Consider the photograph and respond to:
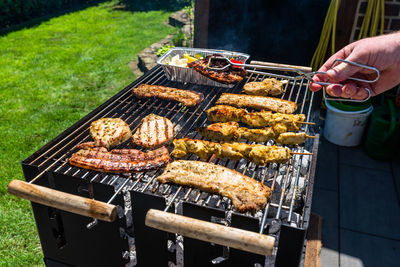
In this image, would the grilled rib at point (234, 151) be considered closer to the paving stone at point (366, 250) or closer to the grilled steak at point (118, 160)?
the grilled steak at point (118, 160)

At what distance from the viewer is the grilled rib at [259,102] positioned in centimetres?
379

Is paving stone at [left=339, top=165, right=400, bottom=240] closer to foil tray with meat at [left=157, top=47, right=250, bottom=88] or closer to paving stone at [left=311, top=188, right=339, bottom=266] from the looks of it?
paving stone at [left=311, top=188, right=339, bottom=266]

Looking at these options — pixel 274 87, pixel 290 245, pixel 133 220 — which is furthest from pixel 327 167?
pixel 133 220

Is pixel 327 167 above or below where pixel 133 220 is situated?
below

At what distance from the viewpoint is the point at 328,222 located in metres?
4.42

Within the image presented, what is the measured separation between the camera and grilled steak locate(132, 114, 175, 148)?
3201 millimetres

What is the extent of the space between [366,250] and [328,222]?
1.82 ft

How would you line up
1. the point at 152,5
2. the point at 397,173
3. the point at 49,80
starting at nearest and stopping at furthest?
1. the point at 397,173
2. the point at 49,80
3. the point at 152,5

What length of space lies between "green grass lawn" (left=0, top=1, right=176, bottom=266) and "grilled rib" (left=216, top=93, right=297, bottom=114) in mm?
2995

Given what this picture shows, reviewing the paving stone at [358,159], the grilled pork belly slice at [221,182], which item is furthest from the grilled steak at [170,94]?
the paving stone at [358,159]

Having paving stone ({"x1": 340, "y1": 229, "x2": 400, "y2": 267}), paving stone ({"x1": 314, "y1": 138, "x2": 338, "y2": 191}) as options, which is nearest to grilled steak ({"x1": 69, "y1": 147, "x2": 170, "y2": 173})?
paving stone ({"x1": 340, "y1": 229, "x2": 400, "y2": 267})

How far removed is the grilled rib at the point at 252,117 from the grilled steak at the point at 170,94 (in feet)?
1.09

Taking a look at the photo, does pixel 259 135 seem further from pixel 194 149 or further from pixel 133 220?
pixel 133 220

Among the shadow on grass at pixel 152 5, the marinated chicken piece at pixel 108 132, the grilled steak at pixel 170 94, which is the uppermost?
the grilled steak at pixel 170 94
